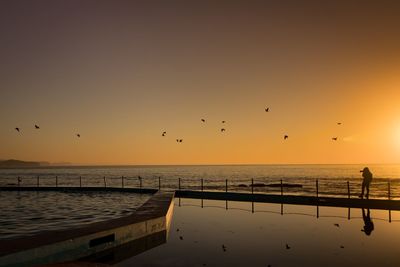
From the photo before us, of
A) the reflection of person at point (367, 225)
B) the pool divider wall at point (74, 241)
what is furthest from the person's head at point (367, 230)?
the pool divider wall at point (74, 241)

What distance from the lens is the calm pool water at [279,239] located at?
9805 mm

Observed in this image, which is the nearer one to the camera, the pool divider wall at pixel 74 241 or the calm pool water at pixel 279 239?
the pool divider wall at pixel 74 241

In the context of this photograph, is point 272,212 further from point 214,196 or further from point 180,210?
point 214,196

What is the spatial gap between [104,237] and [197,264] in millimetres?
3510

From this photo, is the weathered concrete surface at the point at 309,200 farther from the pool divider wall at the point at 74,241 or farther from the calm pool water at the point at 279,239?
the pool divider wall at the point at 74,241

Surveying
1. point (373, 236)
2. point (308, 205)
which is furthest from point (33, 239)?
point (308, 205)

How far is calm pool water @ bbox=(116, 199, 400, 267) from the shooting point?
32.2 ft

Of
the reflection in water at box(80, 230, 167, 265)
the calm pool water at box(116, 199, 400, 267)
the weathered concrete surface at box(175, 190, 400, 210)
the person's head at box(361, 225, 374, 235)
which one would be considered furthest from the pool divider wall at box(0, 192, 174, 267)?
the weathered concrete surface at box(175, 190, 400, 210)

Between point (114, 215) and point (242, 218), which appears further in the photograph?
point (114, 215)

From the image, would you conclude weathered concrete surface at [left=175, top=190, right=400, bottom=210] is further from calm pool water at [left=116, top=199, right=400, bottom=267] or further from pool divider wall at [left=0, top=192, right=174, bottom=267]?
pool divider wall at [left=0, top=192, right=174, bottom=267]

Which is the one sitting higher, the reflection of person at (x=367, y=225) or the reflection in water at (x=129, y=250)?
the reflection of person at (x=367, y=225)

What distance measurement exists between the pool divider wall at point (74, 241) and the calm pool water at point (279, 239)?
1.21m

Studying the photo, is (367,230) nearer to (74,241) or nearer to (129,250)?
(129,250)

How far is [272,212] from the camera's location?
64.8 ft
